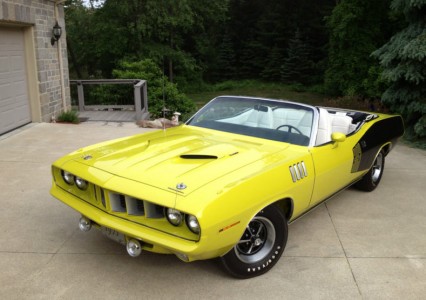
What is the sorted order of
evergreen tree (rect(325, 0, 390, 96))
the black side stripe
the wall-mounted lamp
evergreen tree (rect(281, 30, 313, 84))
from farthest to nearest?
evergreen tree (rect(281, 30, 313, 84))
evergreen tree (rect(325, 0, 390, 96))
the wall-mounted lamp
the black side stripe

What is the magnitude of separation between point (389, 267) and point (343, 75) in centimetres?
1705

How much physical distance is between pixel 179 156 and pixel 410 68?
6935mm

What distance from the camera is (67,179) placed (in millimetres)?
3816

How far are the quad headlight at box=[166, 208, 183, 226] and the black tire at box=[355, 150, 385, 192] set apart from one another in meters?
3.33

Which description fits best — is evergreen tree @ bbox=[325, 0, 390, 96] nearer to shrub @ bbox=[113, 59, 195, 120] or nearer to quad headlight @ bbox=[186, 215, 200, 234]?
shrub @ bbox=[113, 59, 195, 120]

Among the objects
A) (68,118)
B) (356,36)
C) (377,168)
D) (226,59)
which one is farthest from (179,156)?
(226,59)

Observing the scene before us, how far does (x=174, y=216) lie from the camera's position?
3.04 meters

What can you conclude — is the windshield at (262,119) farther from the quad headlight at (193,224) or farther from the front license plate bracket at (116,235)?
the front license plate bracket at (116,235)

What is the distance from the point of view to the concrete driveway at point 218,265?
3.37 meters

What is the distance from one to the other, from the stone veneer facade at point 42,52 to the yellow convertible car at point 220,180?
588cm

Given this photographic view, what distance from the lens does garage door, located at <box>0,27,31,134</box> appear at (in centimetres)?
855

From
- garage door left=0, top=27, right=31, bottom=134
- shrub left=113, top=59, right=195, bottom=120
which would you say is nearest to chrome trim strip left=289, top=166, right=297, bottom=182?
garage door left=0, top=27, right=31, bottom=134

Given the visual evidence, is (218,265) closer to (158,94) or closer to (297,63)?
(158,94)

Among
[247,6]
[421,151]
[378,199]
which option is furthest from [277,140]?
[247,6]
